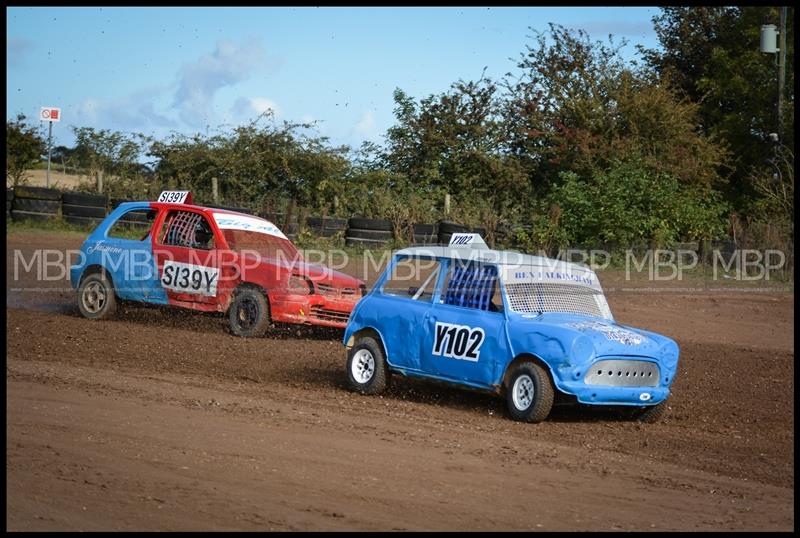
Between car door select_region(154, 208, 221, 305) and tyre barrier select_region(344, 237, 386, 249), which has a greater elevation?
tyre barrier select_region(344, 237, 386, 249)

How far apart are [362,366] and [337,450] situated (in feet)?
9.75

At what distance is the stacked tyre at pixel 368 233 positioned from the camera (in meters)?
26.6

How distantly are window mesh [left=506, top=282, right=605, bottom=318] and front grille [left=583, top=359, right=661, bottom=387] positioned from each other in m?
0.93

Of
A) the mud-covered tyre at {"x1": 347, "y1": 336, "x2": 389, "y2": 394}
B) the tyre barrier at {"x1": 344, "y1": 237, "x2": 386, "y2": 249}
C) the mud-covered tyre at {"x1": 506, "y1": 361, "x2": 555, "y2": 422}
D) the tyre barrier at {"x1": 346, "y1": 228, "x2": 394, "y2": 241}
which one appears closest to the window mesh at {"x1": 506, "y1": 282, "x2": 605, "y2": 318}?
the mud-covered tyre at {"x1": 506, "y1": 361, "x2": 555, "y2": 422}

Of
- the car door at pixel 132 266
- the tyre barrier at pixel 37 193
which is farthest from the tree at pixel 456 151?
the car door at pixel 132 266

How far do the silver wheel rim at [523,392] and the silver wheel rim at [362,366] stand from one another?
5.48ft

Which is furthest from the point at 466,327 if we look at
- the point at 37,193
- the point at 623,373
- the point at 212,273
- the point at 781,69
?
the point at 781,69

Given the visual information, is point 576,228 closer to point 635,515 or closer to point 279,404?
point 279,404

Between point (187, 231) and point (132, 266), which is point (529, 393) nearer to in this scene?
point (187, 231)

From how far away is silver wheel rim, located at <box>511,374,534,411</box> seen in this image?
9.49 metres

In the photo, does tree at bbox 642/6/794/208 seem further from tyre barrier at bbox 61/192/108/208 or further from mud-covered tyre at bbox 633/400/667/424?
mud-covered tyre at bbox 633/400/667/424

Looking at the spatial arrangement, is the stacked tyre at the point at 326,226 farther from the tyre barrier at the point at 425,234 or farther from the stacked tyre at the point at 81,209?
the stacked tyre at the point at 81,209

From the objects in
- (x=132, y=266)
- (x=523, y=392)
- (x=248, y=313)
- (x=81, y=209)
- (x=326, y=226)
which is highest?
(x=81, y=209)

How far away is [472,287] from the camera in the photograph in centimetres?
1041
